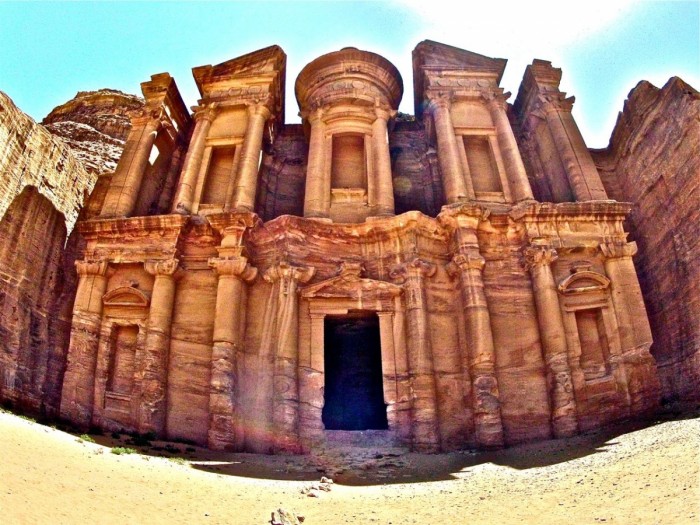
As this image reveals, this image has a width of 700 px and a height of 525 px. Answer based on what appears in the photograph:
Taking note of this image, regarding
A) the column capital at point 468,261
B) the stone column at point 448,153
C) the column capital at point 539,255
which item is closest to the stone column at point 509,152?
the stone column at point 448,153

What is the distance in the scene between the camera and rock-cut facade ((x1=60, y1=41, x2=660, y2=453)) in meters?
13.3

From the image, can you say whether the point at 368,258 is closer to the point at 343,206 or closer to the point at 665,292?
the point at 343,206

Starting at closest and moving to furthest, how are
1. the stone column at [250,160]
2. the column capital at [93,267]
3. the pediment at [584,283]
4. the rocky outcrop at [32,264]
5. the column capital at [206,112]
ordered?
the rocky outcrop at [32,264]
the pediment at [584,283]
the column capital at [93,267]
the stone column at [250,160]
the column capital at [206,112]

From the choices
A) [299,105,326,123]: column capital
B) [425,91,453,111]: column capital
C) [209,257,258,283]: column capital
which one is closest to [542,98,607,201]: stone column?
[425,91,453,111]: column capital

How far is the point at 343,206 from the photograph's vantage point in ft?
58.2

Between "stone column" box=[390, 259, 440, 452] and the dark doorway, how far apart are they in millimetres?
2368

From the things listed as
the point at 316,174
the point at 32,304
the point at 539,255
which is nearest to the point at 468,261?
the point at 539,255

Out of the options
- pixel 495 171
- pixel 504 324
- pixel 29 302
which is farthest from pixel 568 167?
pixel 29 302

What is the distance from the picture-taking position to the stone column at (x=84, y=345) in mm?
13211

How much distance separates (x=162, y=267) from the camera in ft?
48.9

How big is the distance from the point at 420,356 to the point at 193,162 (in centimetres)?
1055

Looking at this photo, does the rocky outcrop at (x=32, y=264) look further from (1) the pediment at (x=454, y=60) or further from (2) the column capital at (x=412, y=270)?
(1) the pediment at (x=454, y=60)

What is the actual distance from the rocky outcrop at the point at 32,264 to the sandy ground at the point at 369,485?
153 inches

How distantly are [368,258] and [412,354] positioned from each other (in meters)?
3.47
